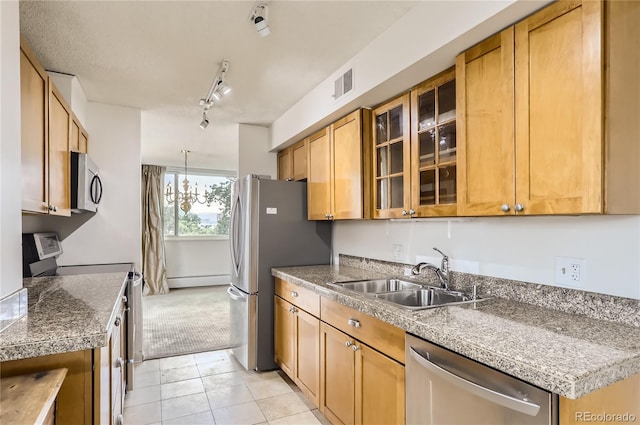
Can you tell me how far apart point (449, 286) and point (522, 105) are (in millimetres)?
1090

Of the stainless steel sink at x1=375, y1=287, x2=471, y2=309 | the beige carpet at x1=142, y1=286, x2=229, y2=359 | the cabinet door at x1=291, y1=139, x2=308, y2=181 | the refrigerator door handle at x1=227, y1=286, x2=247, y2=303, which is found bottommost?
the beige carpet at x1=142, y1=286, x2=229, y2=359

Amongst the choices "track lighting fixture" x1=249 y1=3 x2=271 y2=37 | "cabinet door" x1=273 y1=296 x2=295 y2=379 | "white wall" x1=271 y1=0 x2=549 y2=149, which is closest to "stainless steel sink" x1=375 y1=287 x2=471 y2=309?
"cabinet door" x1=273 y1=296 x2=295 y2=379

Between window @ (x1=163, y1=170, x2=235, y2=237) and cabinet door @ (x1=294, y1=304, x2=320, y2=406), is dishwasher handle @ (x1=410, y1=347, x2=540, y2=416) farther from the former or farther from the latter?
window @ (x1=163, y1=170, x2=235, y2=237)

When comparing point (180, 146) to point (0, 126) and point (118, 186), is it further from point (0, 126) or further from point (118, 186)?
point (0, 126)

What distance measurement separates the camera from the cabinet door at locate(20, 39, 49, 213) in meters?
1.66

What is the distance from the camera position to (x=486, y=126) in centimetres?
159

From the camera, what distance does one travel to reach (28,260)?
2.34 m

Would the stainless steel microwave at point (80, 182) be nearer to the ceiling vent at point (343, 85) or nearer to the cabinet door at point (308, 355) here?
the cabinet door at point (308, 355)

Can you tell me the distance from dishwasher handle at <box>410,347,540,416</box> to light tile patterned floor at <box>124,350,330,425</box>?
126 cm

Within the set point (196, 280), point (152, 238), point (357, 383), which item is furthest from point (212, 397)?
point (196, 280)

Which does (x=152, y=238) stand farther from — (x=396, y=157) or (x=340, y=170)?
(x=396, y=157)

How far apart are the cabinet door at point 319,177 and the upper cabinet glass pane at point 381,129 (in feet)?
1.78

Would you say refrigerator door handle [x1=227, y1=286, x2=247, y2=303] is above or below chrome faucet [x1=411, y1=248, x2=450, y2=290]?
below

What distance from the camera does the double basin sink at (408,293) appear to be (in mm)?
2002
